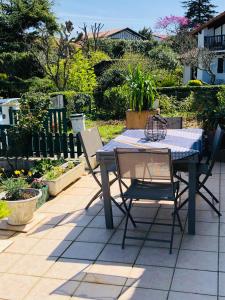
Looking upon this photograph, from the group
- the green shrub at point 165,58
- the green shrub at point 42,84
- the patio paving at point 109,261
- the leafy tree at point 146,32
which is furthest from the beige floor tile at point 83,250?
the leafy tree at point 146,32

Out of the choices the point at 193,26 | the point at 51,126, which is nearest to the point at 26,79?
the point at 51,126

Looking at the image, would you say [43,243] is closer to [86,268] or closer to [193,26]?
[86,268]

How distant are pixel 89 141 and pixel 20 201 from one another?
1.20 meters

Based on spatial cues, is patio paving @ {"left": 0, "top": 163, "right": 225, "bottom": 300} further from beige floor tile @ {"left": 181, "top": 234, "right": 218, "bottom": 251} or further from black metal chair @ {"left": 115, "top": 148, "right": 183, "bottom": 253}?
black metal chair @ {"left": 115, "top": 148, "right": 183, "bottom": 253}

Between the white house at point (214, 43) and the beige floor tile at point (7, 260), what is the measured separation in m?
24.8

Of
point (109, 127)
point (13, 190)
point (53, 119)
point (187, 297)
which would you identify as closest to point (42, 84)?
point (109, 127)

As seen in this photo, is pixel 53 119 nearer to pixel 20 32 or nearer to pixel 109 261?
pixel 109 261

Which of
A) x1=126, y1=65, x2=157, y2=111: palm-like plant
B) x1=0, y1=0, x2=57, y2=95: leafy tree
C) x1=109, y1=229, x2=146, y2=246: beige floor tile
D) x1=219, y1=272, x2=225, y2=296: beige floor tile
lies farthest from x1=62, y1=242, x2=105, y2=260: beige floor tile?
x1=0, y1=0, x2=57, y2=95: leafy tree

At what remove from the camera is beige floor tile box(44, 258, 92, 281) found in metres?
3.15

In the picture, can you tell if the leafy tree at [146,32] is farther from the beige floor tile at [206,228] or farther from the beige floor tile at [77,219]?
the beige floor tile at [206,228]

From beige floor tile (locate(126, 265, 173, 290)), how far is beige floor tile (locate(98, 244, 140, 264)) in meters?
0.18

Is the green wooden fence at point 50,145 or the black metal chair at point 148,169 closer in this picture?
the black metal chair at point 148,169

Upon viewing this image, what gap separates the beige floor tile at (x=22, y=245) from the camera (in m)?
3.68

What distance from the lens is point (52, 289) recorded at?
117 inches
